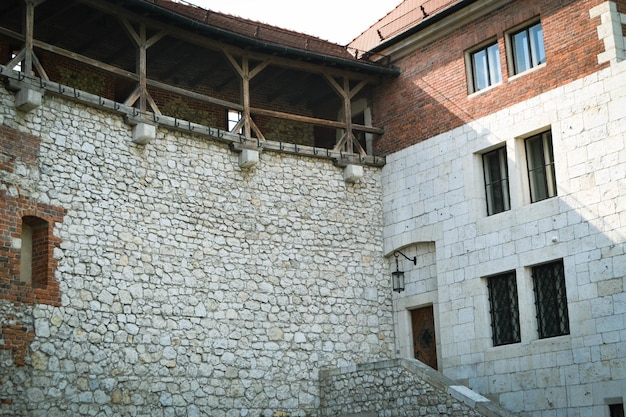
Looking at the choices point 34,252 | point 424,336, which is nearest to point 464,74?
point 424,336

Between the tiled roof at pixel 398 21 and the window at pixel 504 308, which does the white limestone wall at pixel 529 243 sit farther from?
the tiled roof at pixel 398 21

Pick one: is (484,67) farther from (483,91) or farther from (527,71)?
(527,71)

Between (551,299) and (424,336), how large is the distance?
128 inches

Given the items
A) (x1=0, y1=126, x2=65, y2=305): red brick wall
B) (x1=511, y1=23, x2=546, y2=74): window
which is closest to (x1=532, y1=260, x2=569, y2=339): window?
(x1=511, y1=23, x2=546, y2=74): window

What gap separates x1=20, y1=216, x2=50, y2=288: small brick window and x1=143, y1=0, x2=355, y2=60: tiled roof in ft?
16.9

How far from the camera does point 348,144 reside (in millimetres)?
19984

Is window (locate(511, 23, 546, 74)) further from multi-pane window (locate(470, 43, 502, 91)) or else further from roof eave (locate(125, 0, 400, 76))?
roof eave (locate(125, 0, 400, 76))

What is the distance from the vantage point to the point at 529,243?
672 inches

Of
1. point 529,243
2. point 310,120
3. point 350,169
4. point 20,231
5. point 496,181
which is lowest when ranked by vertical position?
point 529,243

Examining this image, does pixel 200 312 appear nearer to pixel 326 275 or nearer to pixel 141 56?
pixel 326 275

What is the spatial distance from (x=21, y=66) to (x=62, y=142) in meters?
1.79

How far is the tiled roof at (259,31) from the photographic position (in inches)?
748

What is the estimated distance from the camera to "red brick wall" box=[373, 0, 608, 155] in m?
17.0

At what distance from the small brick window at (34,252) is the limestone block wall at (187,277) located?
0.23m
